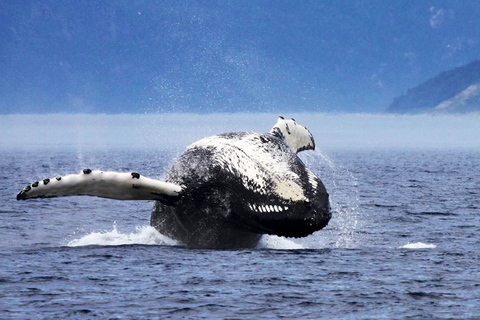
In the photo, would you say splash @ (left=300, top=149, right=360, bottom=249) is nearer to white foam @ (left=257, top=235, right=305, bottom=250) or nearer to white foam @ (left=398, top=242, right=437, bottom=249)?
white foam @ (left=257, top=235, right=305, bottom=250)

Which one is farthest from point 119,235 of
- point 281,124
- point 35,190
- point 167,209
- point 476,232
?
point 476,232

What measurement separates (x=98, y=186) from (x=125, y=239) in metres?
3.92

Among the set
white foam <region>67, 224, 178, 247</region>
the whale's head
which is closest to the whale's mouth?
white foam <region>67, 224, 178, 247</region>

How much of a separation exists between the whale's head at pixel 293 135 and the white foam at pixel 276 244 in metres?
1.62

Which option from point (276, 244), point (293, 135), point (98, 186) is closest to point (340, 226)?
point (293, 135)

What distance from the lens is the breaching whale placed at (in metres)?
12.8

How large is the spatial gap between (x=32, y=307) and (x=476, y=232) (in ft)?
36.9

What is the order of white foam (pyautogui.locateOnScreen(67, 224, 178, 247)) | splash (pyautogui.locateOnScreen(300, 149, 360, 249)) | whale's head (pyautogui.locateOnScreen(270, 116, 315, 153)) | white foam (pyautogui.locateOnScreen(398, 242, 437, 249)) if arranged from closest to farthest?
white foam (pyautogui.locateOnScreen(67, 224, 178, 247)) → whale's head (pyautogui.locateOnScreen(270, 116, 315, 153)) → white foam (pyautogui.locateOnScreen(398, 242, 437, 249)) → splash (pyautogui.locateOnScreen(300, 149, 360, 249))

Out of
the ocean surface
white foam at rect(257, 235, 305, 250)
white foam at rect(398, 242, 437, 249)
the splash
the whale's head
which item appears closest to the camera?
the ocean surface

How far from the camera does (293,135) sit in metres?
16.1

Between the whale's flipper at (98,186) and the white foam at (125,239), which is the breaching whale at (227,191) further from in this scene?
the white foam at (125,239)

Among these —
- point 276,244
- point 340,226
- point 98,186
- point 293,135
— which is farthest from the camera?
point 340,226

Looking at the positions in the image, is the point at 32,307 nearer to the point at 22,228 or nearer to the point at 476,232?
the point at 22,228

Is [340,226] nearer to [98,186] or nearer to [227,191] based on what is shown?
[227,191]
